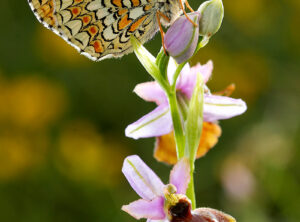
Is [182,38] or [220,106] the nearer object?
[182,38]

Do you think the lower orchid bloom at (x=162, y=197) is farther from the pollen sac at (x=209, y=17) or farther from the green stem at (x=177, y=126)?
the pollen sac at (x=209, y=17)

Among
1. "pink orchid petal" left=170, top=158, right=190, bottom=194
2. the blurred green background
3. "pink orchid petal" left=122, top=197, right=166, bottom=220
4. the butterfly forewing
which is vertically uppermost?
the butterfly forewing

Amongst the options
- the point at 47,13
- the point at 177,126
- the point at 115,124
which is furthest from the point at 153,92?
the point at 115,124

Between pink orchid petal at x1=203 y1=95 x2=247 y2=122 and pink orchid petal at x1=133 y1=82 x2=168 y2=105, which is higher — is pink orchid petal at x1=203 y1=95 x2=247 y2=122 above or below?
below

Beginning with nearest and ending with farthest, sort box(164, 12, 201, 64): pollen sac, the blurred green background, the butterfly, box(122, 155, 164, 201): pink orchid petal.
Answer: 1. box(122, 155, 164, 201): pink orchid petal
2. box(164, 12, 201, 64): pollen sac
3. the butterfly
4. the blurred green background

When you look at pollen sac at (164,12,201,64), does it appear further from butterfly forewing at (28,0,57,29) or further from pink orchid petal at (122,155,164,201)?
butterfly forewing at (28,0,57,29)

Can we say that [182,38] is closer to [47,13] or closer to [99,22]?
[99,22]

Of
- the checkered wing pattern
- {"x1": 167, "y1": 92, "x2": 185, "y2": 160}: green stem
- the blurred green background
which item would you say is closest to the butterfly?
the checkered wing pattern
